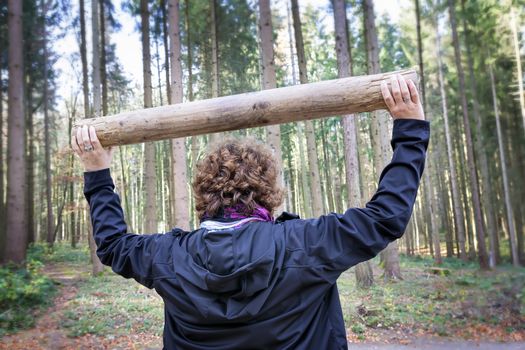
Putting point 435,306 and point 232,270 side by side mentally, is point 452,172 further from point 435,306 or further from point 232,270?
point 232,270

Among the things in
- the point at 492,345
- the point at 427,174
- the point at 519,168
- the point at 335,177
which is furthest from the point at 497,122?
the point at 492,345

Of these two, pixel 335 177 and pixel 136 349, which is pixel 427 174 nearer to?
pixel 335 177

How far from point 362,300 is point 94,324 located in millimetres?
6547

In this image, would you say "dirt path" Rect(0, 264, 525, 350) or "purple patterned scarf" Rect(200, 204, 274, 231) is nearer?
"purple patterned scarf" Rect(200, 204, 274, 231)

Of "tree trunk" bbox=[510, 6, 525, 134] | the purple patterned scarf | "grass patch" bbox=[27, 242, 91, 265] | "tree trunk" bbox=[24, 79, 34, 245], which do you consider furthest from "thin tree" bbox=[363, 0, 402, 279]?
"tree trunk" bbox=[24, 79, 34, 245]

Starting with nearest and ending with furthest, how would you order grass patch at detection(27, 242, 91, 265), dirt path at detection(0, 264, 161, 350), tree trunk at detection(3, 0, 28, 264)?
dirt path at detection(0, 264, 161, 350) < tree trunk at detection(3, 0, 28, 264) < grass patch at detection(27, 242, 91, 265)

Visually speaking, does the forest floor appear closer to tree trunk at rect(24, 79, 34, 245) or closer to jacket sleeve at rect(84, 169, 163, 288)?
jacket sleeve at rect(84, 169, 163, 288)

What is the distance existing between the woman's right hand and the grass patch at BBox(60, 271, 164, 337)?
778 centimetres

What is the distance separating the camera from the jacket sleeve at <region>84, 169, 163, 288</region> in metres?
1.84

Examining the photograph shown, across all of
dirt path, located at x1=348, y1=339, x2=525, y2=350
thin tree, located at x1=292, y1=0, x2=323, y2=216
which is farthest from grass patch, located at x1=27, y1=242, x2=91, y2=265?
dirt path, located at x1=348, y1=339, x2=525, y2=350

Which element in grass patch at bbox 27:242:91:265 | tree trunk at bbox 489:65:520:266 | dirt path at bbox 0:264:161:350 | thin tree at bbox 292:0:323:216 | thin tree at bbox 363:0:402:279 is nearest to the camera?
dirt path at bbox 0:264:161:350

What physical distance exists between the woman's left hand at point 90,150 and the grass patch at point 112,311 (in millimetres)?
6867

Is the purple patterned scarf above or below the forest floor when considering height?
above

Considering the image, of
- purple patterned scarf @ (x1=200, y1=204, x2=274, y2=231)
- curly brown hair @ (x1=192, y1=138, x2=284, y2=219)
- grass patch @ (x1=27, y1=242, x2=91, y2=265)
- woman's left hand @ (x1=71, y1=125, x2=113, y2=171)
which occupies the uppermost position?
woman's left hand @ (x1=71, y1=125, x2=113, y2=171)
